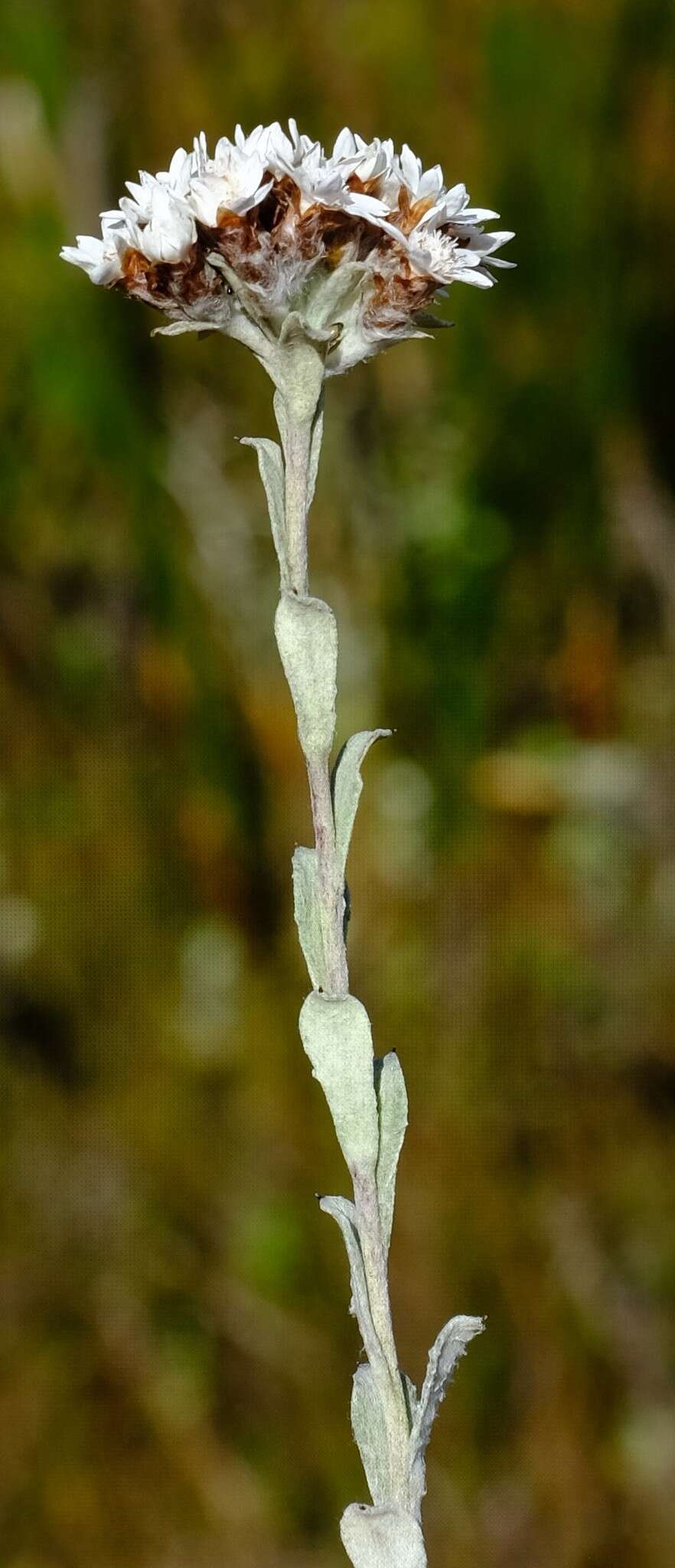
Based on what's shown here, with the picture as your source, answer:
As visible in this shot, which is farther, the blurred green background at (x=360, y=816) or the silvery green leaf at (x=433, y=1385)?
the blurred green background at (x=360, y=816)

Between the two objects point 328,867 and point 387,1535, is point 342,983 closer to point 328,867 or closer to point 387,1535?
point 328,867

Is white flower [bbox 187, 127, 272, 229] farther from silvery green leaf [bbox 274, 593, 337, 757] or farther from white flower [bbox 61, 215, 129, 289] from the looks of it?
silvery green leaf [bbox 274, 593, 337, 757]

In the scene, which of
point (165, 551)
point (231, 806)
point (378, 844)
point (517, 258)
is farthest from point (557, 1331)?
point (517, 258)

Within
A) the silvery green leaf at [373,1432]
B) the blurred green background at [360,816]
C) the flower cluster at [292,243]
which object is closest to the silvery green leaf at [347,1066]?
the silvery green leaf at [373,1432]

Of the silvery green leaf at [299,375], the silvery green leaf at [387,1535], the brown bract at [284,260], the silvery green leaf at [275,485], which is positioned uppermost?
the brown bract at [284,260]

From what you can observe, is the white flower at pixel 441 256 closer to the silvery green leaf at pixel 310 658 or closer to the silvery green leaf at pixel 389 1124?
the silvery green leaf at pixel 310 658

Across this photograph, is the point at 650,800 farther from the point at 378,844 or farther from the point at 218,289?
the point at 218,289
